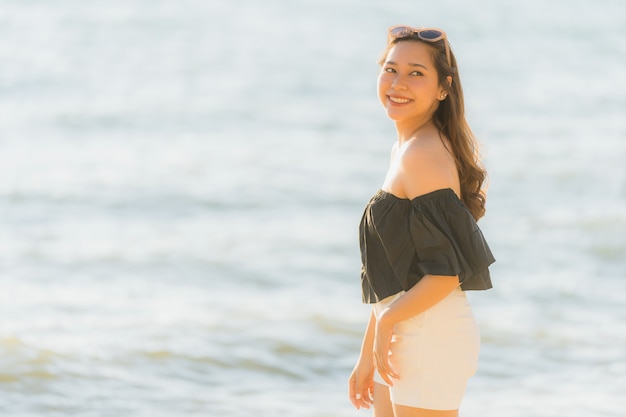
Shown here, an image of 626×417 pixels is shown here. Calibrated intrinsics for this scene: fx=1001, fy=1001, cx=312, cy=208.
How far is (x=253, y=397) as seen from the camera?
520 cm

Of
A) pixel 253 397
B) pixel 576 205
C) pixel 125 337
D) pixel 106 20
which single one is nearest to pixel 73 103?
pixel 106 20

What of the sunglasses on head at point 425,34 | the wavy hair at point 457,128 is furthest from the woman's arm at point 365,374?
the sunglasses on head at point 425,34

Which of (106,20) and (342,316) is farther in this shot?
(106,20)

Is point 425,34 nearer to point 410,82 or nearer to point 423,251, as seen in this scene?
point 410,82

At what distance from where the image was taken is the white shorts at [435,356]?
2459mm

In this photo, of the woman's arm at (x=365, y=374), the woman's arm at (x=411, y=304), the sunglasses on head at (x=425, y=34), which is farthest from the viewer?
the woman's arm at (x=365, y=374)

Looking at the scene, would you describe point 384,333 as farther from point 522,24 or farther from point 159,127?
point 522,24

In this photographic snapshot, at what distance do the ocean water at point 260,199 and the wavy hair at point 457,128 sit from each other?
0.79 ft

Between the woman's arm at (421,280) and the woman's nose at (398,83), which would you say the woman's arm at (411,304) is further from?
the woman's nose at (398,83)

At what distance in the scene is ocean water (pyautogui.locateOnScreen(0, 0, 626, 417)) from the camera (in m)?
5.56

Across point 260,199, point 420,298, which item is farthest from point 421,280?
point 260,199

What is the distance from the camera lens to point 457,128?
102 inches

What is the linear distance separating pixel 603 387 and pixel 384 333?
3156 mm

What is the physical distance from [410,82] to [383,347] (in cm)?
68
